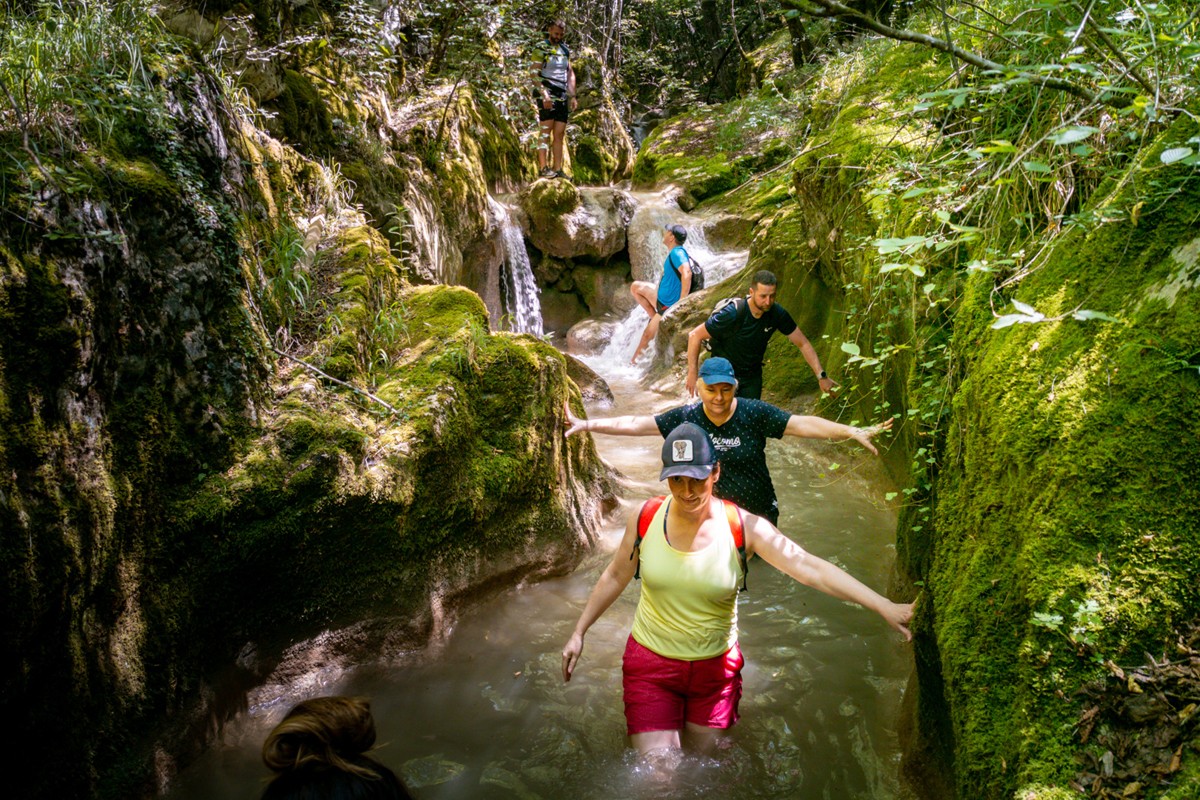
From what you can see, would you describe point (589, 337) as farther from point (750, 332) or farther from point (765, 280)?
point (765, 280)

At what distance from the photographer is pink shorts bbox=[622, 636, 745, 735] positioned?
3.38m

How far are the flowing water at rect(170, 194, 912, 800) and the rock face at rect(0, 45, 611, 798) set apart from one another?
0.82 feet

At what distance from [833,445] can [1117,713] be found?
19.2ft

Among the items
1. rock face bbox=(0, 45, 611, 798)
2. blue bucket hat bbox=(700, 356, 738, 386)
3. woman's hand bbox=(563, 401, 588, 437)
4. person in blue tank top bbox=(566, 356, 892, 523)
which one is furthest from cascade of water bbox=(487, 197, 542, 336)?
blue bucket hat bbox=(700, 356, 738, 386)

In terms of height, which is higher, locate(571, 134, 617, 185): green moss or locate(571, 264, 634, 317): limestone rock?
locate(571, 134, 617, 185): green moss

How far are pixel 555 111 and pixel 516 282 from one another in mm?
3781

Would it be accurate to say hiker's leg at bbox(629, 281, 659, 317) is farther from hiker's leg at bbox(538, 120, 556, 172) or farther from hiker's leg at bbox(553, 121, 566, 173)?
hiker's leg at bbox(538, 120, 556, 172)

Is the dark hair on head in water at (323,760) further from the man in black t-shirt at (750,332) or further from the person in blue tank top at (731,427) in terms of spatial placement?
the man in black t-shirt at (750,332)

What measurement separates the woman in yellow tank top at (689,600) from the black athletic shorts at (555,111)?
465 inches

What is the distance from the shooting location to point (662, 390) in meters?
10.8

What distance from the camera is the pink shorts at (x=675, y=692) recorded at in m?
3.38

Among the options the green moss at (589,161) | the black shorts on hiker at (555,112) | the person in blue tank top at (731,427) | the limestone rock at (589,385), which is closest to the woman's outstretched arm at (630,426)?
the person in blue tank top at (731,427)

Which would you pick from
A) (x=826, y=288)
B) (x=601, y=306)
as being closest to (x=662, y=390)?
(x=826, y=288)

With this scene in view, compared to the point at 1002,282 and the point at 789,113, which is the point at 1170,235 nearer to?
the point at 1002,282
